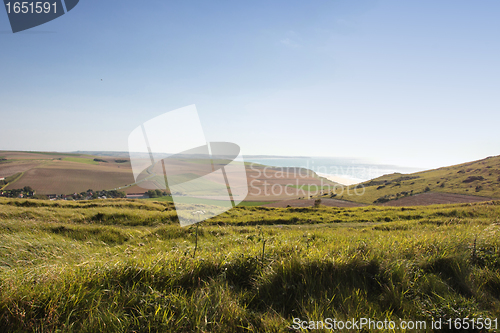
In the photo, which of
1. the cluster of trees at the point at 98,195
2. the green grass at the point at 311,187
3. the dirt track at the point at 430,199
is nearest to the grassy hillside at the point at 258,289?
the cluster of trees at the point at 98,195

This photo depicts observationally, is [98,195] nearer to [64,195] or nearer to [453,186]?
[64,195]

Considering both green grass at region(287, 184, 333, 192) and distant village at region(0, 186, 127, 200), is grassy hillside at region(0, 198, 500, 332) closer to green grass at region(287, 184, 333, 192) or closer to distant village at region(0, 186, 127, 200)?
distant village at region(0, 186, 127, 200)

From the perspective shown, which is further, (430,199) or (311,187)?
(311,187)

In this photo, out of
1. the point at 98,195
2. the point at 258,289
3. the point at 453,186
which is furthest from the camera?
the point at 453,186

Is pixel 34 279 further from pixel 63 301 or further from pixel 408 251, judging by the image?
pixel 408 251

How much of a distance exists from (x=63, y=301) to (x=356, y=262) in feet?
13.7

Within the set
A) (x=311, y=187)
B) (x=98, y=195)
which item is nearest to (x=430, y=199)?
(x=311, y=187)

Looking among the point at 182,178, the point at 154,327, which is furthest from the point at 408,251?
the point at 182,178

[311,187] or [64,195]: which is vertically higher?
[64,195]

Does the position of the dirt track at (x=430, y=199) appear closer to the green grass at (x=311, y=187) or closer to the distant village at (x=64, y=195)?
the green grass at (x=311, y=187)

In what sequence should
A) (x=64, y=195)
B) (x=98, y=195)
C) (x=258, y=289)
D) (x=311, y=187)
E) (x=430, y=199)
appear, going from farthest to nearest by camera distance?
(x=311, y=187) → (x=430, y=199) → (x=98, y=195) → (x=64, y=195) → (x=258, y=289)

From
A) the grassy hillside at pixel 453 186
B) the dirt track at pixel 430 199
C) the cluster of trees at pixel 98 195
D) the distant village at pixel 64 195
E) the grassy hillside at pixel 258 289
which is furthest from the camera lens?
the grassy hillside at pixel 453 186

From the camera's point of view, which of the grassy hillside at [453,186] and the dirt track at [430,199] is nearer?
the dirt track at [430,199]

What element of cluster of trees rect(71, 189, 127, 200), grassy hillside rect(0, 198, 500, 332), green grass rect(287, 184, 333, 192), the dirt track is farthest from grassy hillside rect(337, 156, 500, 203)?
grassy hillside rect(0, 198, 500, 332)
